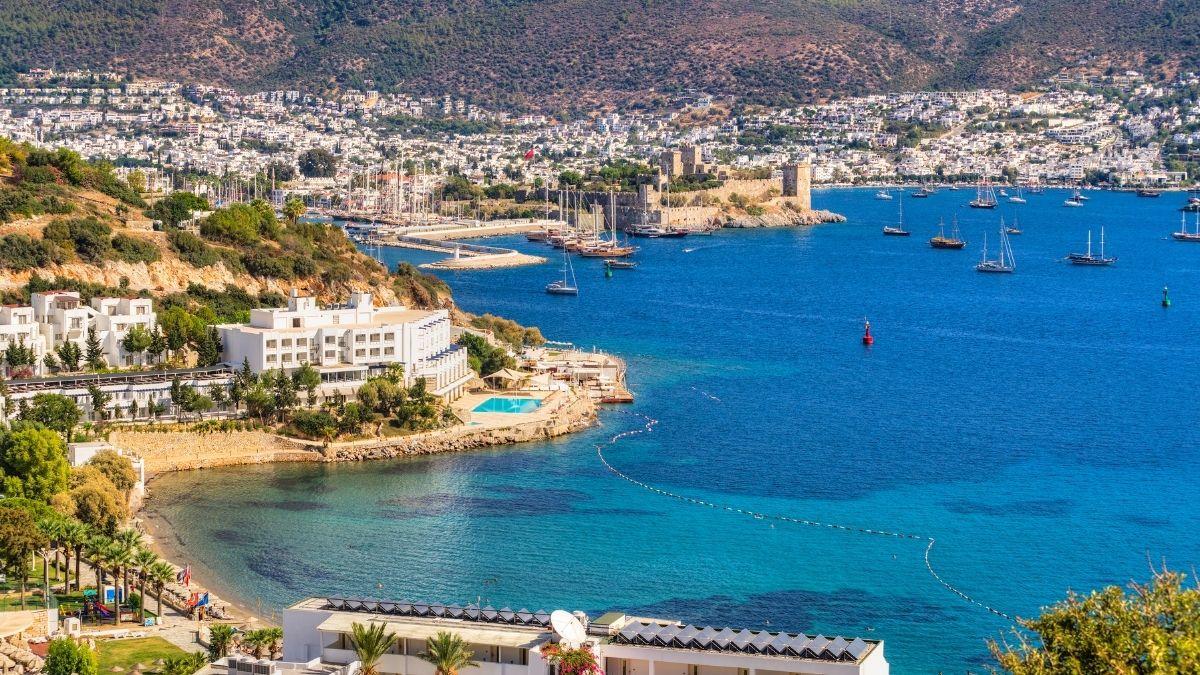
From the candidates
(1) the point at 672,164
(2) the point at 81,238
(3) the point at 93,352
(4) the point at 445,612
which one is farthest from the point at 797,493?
(1) the point at 672,164

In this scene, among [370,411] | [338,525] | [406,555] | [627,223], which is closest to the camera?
[406,555]

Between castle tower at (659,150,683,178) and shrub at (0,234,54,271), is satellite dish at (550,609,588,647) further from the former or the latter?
castle tower at (659,150,683,178)

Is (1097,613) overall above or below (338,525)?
above

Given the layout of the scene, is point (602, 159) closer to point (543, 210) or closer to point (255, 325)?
point (543, 210)

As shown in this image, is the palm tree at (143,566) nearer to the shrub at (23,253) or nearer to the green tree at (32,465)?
the green tree at (32,465)

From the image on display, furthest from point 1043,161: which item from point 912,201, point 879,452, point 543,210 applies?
point 879,452

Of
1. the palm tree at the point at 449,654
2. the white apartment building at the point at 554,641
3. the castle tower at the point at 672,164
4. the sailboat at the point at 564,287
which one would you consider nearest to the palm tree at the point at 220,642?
the white apartment building at the point at 554,641
